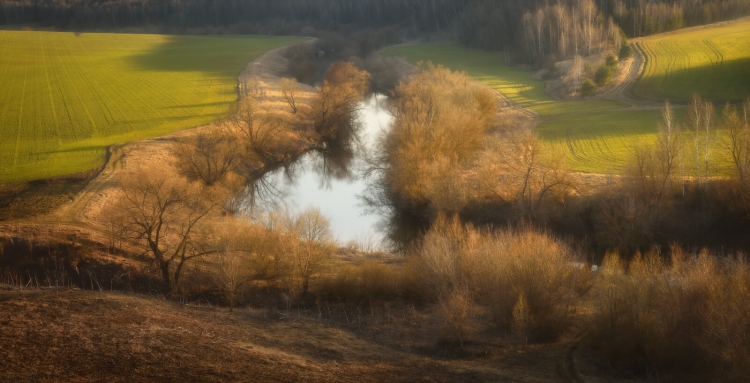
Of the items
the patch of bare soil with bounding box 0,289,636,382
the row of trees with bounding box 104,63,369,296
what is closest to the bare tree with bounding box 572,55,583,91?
the row of trees with bounding box 104,63,369,296

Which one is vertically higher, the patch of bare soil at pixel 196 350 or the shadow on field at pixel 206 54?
the shadow on field at pixel 206 54

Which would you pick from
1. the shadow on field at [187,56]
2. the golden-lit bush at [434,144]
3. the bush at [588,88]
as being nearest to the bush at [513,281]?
the golden-lit bush at [434,144]

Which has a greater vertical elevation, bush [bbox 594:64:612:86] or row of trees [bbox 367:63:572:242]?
bush [bbox 594:64:612:86]

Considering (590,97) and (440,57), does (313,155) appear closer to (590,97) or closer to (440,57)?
(590,97)

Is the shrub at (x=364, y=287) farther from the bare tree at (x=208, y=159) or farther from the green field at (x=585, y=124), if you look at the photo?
the green field at (x=585, y=124)

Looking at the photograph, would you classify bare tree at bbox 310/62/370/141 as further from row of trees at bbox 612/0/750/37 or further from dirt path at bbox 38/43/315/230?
row of trees at bbox 612/0/750/37

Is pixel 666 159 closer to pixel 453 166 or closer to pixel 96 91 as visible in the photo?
pixel 453 166
